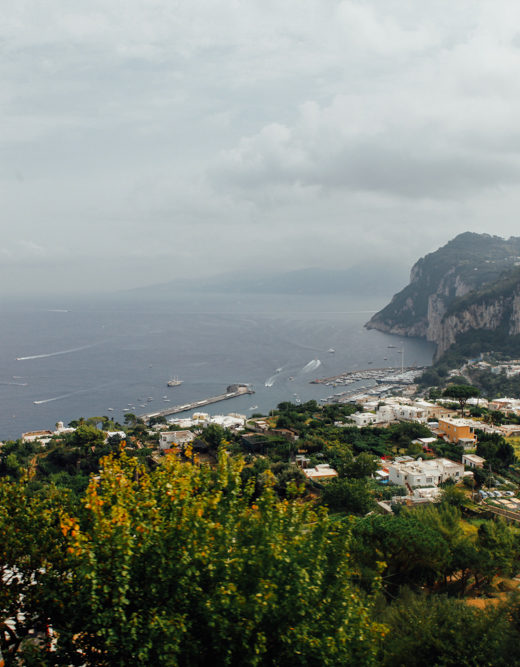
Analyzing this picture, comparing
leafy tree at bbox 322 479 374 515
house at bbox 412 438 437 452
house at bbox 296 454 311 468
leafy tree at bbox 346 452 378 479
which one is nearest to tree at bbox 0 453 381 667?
leafy tree at bbox 322 479 374 515

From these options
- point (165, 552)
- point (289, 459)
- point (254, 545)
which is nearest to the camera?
point (165, 552)

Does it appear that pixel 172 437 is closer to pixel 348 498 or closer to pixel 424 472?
pixel 424 472

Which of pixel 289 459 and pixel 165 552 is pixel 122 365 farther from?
pixel 165 552

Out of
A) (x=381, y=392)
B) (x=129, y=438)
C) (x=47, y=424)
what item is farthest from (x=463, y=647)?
(x=381, y=392)

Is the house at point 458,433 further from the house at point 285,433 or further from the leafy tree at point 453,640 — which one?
the leafy tree at point 453,640

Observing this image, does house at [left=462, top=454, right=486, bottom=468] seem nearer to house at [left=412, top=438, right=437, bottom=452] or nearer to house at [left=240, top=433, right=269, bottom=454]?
house at [left=412, top=438, right=437, bottom=452]

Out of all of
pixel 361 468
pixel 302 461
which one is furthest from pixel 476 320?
pixel 361 468
